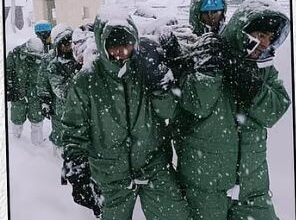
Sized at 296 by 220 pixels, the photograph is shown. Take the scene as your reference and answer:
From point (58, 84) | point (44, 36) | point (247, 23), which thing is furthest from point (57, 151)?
point (247, 23)

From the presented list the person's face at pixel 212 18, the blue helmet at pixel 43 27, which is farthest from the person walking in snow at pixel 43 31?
the person's face at pixel 212 18

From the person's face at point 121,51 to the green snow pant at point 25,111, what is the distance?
8.5 inches

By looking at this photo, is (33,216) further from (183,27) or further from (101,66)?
(183,27)

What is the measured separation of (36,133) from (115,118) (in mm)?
187

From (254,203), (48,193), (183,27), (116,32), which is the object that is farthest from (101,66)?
(254,203)

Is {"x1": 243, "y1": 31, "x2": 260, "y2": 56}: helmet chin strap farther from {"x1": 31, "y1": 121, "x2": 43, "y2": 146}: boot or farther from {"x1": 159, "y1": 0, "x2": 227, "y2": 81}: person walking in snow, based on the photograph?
{"x1": 31, "y1": 121, "x2": 43, "y2": 146}: boot

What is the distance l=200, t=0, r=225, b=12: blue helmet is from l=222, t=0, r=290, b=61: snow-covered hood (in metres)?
0.03

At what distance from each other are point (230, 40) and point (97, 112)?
32cm

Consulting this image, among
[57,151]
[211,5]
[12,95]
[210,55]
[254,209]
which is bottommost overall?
[254,209]

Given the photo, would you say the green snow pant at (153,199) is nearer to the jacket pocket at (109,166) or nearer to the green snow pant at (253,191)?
the jacket pocket at (109,166)

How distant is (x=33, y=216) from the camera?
1.34 m

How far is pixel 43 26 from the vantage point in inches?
52.0

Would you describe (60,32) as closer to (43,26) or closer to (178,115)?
(43,26)

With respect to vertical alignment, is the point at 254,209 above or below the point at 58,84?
below
